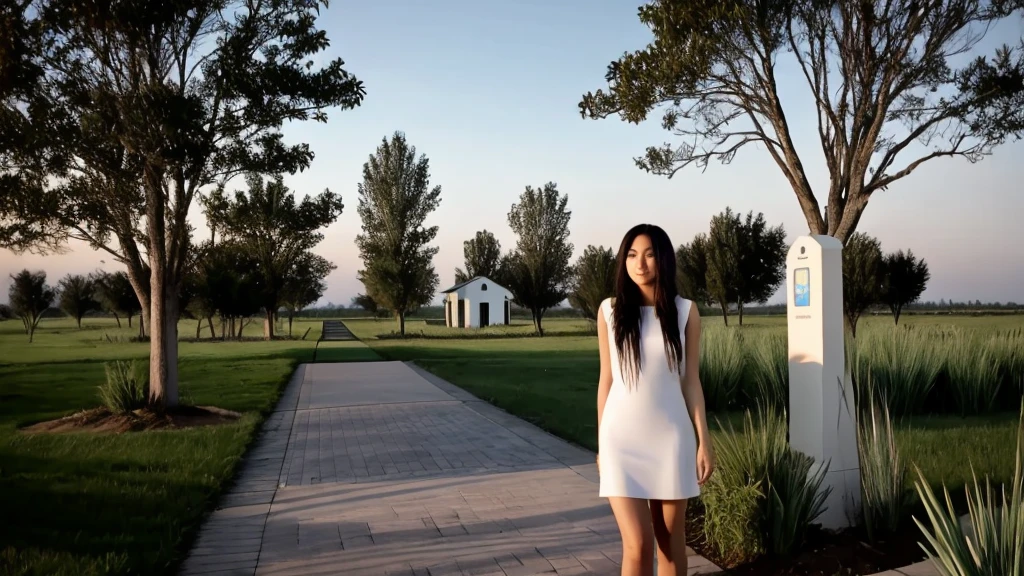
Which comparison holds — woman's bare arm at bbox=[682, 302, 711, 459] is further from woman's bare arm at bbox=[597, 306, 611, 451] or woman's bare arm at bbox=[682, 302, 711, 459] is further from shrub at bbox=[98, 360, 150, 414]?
shrub at bbox=[98, 360, 150, 414]

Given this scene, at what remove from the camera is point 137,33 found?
10.1 meters

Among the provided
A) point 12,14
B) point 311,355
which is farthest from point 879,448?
point 311,355

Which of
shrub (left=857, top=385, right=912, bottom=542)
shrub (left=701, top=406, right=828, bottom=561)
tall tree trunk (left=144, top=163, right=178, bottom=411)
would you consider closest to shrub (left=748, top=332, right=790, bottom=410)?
shrub (left=857, top=385, right=912, bottom=542)

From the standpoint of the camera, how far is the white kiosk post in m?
4.94

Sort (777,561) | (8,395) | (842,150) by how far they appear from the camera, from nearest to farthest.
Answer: (777,561) < (8,395) < (842,150)

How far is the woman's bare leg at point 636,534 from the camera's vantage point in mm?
3098

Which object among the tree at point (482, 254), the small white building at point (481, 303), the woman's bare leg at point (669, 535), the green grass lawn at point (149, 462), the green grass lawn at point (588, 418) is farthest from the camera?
the tree at point (482, 254)

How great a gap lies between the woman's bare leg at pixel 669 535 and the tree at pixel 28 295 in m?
51.9

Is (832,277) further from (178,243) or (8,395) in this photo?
(8,395)

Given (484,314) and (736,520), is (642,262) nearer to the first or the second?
(736,520)

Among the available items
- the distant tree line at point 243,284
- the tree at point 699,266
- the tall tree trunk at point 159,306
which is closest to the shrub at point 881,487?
the tall tree trunk at point 159,306

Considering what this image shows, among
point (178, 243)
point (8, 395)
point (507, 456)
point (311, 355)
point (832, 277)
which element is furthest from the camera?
point (311, 355)

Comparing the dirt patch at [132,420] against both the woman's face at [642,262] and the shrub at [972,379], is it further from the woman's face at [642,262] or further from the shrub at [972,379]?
the shrub at [972,379]

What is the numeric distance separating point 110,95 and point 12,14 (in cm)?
209
